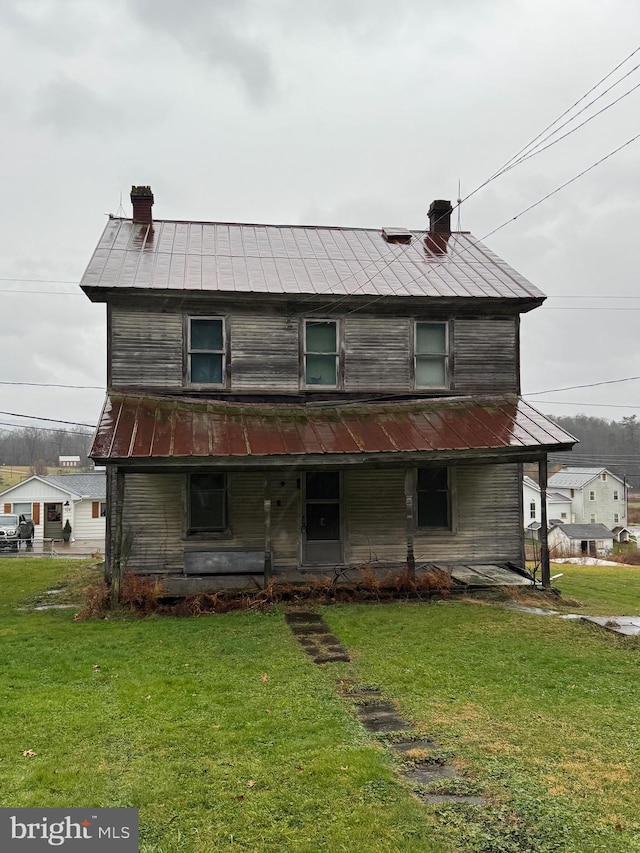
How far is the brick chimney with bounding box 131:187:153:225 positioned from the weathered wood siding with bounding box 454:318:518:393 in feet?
31.6

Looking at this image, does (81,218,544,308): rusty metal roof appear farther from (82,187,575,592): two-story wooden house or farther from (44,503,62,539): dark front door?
(44,503,62,539): dark front door

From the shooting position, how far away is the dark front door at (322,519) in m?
14.6

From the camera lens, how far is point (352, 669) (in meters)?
7.88

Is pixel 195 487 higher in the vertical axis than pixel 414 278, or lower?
lower

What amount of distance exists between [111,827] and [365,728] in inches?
102

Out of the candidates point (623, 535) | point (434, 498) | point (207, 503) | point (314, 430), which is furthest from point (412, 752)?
point (623, 535)

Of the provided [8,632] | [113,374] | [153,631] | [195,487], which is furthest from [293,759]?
[113,374]

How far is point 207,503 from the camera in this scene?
46.8 ft

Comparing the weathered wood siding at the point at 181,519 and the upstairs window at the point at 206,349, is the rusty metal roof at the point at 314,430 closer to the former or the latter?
the upstairs window at the point at 206,349

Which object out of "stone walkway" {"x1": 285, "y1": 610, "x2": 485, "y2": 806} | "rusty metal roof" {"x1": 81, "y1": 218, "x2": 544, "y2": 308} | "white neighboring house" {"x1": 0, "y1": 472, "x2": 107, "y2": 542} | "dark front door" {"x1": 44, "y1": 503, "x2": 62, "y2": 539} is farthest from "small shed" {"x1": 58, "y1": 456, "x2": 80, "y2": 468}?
"stone walkway" {"x1": 285, "y1": 610, "x2": 485, "y2": 806}

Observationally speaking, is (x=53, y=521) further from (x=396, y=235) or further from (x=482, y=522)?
(x=482, y=522)

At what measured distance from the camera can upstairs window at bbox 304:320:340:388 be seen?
14844 millimetres

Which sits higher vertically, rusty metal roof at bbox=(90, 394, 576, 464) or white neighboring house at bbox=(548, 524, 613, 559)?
rusty metal roof at bbox=(90, 394, 576, 464)

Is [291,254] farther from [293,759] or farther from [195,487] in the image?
[293,759]
